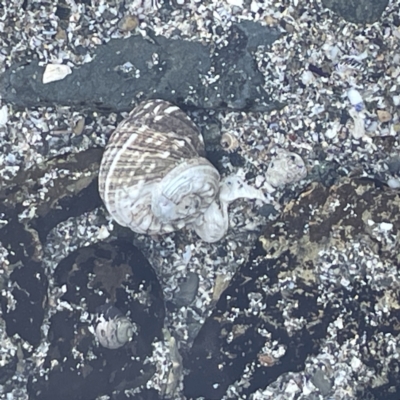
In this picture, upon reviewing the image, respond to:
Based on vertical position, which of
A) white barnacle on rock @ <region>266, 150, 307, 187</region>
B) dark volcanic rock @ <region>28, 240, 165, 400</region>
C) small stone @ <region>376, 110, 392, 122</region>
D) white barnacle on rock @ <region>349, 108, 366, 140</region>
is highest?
small stone @ <region>376, 110, 392, 122</region>

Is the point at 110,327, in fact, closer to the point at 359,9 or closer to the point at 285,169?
the point at 285,169

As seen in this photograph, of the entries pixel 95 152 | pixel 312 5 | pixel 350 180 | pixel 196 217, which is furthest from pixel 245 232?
pixel 312 5

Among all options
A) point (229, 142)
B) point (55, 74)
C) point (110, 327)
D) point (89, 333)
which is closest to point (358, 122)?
point (229, 142)

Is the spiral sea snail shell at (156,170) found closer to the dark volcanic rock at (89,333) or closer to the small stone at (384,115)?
the dark volcanic rock at (89,333)

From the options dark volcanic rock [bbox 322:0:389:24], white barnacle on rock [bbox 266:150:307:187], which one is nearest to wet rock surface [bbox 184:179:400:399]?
white barnacle on rock [bbox 266:150:307:187]

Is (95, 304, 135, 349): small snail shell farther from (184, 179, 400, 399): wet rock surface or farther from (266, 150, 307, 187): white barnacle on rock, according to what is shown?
(266, 150, 307, 187): white barnacle on rock

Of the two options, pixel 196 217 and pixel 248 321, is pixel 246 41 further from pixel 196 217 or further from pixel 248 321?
pixel 248 321
